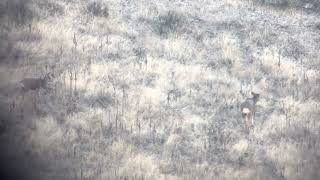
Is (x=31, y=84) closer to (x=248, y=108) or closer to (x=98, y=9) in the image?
(x=248, y=108)

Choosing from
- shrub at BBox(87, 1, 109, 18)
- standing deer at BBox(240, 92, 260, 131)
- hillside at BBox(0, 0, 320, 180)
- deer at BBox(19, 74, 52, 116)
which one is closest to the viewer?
hillside at BBox(0, 0, 320, 180)

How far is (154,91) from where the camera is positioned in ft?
28.7

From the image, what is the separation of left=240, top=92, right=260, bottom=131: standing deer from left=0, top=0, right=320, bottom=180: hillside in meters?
0.13

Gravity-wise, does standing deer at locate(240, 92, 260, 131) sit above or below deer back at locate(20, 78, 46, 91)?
below

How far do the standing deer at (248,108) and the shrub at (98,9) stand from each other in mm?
4975

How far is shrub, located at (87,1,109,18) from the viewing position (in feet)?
39.3

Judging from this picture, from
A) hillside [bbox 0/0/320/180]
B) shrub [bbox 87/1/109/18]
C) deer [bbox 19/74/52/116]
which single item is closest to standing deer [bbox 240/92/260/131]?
hillside [bbox 0/0/320/180]

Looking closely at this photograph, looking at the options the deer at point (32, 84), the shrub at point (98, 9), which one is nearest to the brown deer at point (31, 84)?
the deer at point (32, 84)

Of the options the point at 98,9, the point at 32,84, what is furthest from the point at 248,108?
the point at 98,9

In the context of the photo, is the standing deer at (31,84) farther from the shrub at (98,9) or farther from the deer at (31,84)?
the shrub at (98,9)

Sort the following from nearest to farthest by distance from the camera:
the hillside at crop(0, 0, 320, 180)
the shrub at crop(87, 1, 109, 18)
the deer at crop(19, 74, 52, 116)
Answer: the hillside at crop(0, 0, 320, 180)
the deer at crop(19, 74, 52, 116)
the shrub at crop(87, 1, 109, 18)

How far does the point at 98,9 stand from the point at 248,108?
18.2 ft

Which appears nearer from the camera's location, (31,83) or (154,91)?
(31,83)

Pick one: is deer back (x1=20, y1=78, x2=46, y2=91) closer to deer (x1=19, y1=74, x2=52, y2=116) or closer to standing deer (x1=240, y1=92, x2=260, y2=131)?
deer (x1=19, y1=74, x2=52, y2=116)
